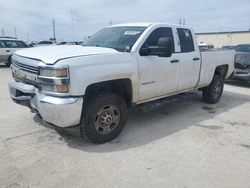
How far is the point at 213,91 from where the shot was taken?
656 cm

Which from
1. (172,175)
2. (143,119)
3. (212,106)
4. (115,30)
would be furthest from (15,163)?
(212,106)

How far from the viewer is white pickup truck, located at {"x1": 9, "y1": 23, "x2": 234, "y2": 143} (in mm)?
3396

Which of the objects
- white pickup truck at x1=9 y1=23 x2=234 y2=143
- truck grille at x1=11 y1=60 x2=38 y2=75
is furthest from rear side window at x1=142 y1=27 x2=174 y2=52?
truck grille at x1=11 y1=60 x2=38 y2=75

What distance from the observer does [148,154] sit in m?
3.70

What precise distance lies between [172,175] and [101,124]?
4.50 ft

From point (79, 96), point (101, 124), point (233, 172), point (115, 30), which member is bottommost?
point (233, 172)

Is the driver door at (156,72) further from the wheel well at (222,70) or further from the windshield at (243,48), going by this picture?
the windshield at (243,48)

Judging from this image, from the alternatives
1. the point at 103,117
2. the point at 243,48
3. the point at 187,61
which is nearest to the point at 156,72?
the point at 187,61

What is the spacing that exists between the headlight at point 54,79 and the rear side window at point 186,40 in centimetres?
283

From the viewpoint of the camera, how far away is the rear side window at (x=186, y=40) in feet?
17.4

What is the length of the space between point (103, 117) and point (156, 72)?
1305 mm

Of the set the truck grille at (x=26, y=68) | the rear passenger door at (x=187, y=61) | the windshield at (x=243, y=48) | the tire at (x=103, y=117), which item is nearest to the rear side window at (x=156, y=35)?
the rear passenger door at (x=187, y=61)

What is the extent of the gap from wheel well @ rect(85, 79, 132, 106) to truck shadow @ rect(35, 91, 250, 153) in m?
0.59

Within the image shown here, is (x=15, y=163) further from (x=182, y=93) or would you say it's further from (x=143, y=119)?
(x=182, y=93)
